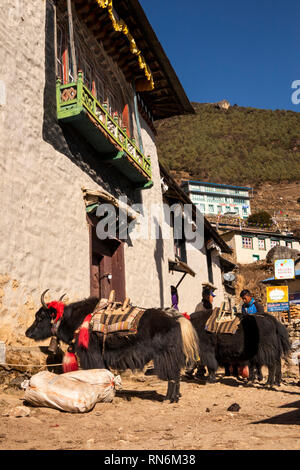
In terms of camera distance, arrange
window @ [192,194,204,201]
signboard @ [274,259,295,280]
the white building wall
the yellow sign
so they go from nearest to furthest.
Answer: the white building wall
the yellow sign
signboard @ [274,259,295,280]
window @ [192,194,204,201]

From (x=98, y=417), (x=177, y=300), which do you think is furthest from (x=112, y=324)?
(x=177, y=300)

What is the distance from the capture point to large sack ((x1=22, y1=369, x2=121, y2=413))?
4.37 m

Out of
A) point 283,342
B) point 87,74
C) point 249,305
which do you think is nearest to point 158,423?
point 283,342

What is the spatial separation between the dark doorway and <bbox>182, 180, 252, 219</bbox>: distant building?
185 ft

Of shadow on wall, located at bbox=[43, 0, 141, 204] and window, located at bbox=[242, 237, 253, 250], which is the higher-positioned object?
window, located at bbox=[242, 237, 253, 250]

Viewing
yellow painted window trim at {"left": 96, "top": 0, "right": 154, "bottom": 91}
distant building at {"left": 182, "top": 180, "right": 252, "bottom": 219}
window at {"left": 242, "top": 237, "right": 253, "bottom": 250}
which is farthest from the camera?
distant building at {"left": 182, "top": 180, "right": 252, "bottom": 219}

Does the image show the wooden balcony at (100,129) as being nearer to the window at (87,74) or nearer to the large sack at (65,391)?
the window at (87,74)

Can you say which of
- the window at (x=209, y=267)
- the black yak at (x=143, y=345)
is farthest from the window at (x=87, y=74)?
the window at (x=209, y=267)

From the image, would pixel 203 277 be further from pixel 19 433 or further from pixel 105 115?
pixel 19 433

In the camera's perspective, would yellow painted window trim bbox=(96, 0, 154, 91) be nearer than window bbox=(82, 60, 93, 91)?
Yes

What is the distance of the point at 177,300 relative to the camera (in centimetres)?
1540

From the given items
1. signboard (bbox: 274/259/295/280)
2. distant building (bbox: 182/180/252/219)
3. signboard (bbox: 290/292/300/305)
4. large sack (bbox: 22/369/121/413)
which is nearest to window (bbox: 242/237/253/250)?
signboard (bbox: 290/292/300/305)

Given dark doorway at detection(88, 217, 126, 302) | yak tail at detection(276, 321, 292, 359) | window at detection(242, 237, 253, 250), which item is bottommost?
yak tail at detection(276, 321, 292, 359)

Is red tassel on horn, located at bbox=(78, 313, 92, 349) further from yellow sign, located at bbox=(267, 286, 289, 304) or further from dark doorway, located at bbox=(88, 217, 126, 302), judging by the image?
yellow sign, located at bbox=(267, 286, 289, 304)
